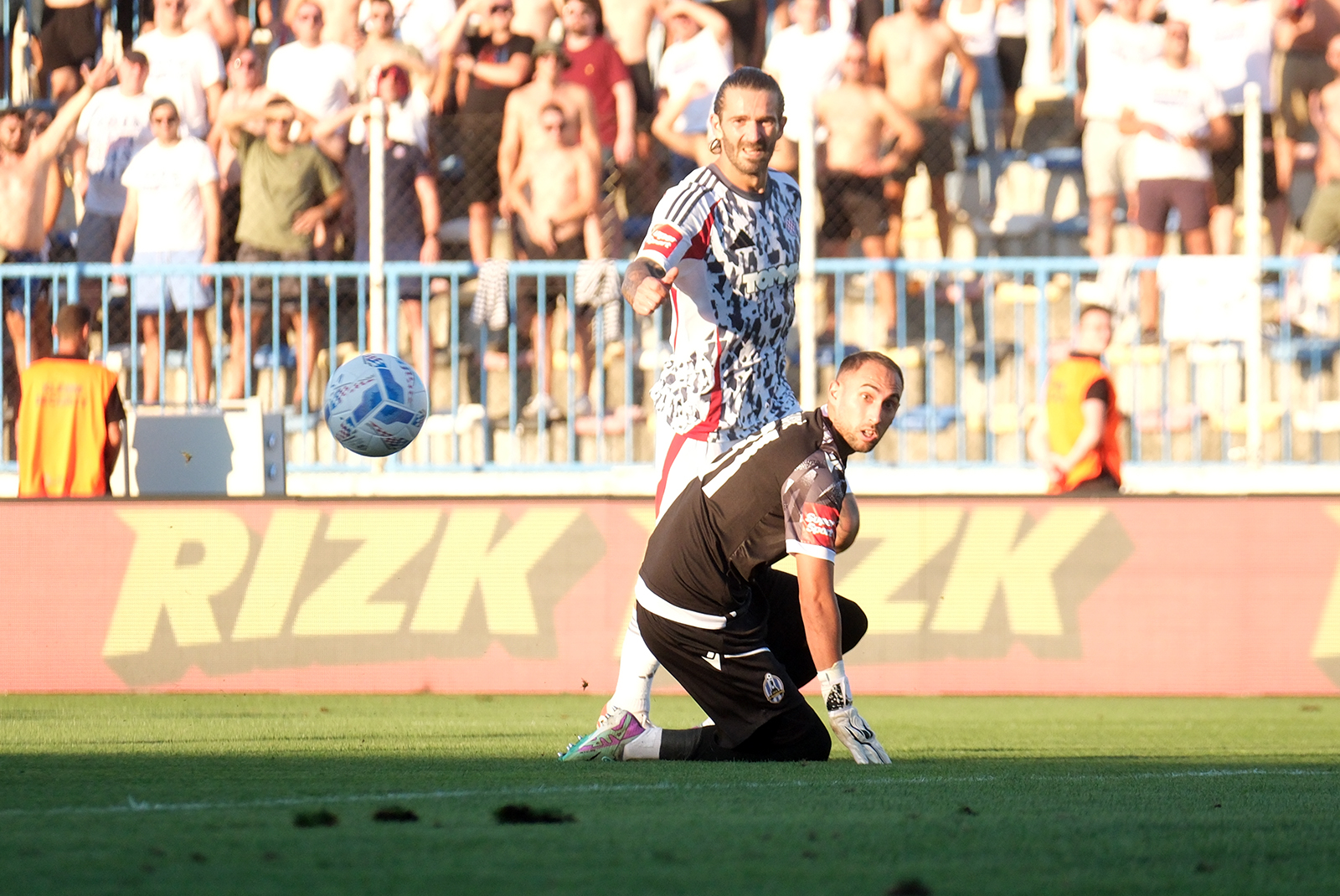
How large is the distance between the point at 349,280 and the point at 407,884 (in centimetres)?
893

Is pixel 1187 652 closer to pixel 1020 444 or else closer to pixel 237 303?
pixel 1020 444

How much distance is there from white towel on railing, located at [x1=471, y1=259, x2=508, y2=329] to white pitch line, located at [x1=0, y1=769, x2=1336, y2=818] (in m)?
6.87

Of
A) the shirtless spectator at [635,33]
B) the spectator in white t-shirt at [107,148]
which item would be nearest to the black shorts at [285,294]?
the spectator in white t-shirt at [107,148]

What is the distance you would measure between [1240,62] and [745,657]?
9588 millimetres

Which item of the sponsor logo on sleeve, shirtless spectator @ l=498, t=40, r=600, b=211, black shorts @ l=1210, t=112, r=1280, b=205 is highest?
shirtless spectator @ l=498, t=40, r=600, b=211

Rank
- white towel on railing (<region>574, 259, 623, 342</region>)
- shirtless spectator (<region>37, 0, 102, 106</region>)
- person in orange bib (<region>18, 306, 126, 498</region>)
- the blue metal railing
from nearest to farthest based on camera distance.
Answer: person in orange bib (<region>18, 306, 126, 498</region>) < white towel on railing (<region>574, 259, 623, 342</region>) < the blue metal railing < shirtless spectator (<region>37, 0, 102, 106</region>)

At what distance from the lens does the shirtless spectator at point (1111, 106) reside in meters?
13.8

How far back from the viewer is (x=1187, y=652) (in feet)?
34.1

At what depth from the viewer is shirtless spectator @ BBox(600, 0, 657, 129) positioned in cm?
1430

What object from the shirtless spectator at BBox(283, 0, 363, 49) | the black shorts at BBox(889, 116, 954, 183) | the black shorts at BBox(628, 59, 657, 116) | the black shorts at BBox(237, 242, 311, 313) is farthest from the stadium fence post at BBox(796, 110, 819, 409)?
the shirtless spectator at BBox(283, 0, 363, 49)

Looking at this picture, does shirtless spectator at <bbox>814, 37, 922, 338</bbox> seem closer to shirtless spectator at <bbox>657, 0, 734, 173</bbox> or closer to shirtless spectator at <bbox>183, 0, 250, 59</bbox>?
shirtless spectator at <bbox>657, 0, 734, 173</bbox>

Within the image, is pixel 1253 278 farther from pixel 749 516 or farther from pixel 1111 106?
pixel 749 516

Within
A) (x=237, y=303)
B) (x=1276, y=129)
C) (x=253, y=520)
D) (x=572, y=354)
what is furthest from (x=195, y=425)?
(x=1276, y=129)

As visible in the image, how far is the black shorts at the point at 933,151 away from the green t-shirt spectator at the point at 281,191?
4198 mm
